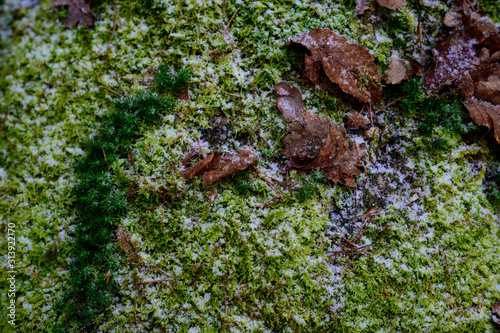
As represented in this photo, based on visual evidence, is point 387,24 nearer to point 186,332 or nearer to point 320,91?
point 320,91

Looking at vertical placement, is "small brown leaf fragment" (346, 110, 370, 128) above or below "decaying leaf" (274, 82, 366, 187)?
above

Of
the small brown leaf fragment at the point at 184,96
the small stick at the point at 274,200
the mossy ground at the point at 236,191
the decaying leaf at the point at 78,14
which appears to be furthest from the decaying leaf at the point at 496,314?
the decaying leaf at the point at 78,14

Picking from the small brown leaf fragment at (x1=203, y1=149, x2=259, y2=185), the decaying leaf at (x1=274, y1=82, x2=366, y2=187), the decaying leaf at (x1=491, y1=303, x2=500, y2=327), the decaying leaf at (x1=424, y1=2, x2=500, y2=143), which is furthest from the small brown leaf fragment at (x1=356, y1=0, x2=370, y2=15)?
the decaying leaf at (x1=491, y1=303, x2=500, y2=327)

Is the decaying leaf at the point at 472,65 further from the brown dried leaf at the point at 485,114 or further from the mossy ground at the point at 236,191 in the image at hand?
the mossy ground at the point at 236,191

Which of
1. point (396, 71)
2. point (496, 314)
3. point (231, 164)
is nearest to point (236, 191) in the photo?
point (231, 164)

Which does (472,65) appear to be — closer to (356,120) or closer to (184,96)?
(356,120)

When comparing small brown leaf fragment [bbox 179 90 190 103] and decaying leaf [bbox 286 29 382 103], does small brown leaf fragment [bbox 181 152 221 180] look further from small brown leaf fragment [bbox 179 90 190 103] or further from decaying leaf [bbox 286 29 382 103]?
decaying leaf [bbox 286 29 382 103]
